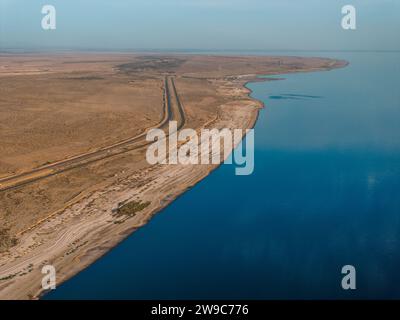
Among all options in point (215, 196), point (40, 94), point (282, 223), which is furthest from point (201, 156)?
point (40, 94)

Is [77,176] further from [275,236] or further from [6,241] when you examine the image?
[275,236]

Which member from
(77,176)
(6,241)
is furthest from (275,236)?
(77,176)

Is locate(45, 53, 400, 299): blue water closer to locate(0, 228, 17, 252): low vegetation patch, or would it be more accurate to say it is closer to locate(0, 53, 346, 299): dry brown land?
locate(0, 53, 346, 299): dry brown land

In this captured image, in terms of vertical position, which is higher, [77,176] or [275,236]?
[77,176]

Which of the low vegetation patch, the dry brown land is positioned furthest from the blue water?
the low vegetation patch

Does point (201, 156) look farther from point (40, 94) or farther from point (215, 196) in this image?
point (40, 94)

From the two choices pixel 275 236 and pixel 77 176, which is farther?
pixel 77 176

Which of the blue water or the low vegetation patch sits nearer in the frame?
the blue water

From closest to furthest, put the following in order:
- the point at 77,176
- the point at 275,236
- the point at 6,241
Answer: the point at 6,241
the point at 275,236
the point at 77,176
